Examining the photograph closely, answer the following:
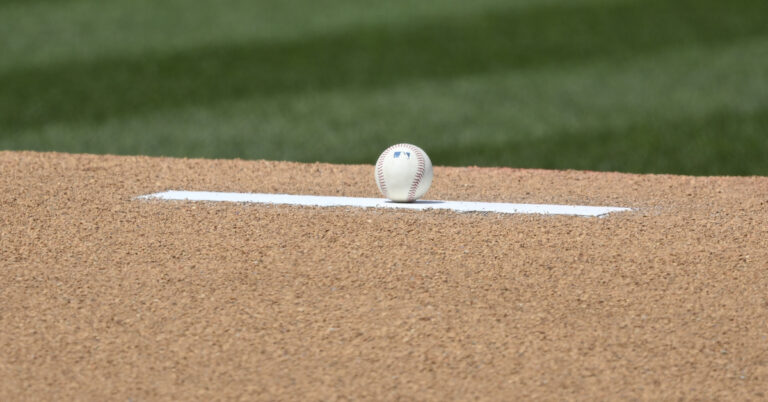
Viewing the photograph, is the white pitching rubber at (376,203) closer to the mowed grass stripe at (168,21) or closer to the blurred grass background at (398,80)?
the blurred grass background at (398,80)

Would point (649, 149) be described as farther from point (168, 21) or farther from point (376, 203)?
point (168, 21)

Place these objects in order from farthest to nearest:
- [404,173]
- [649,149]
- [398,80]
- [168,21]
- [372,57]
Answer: [168,21] → [372,57] → [398,80] → [649,149] → [404,173]

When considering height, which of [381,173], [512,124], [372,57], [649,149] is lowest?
[381,173]

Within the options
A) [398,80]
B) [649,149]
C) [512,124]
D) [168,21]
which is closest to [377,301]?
[649,149]

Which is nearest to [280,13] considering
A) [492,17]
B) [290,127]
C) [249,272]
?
[492,17]

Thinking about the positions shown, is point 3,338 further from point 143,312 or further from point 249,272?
point 249,272

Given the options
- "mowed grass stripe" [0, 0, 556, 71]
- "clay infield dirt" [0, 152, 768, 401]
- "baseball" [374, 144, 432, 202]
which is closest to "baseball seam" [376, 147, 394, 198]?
"baseball" [374, 144, 432, 202]

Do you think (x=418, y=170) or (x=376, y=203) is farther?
(x=376, y=203)
